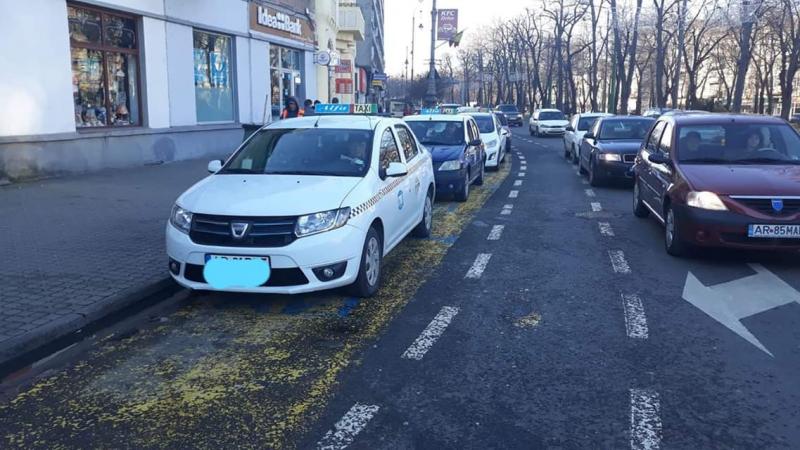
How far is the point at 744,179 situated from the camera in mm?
7512

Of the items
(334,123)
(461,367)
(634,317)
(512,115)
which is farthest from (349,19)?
(461,367)

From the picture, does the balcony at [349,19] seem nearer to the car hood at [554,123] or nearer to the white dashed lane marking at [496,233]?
the car hood at [554,123]

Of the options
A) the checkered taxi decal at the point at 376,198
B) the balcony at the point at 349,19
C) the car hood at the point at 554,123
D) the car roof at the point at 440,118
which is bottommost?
the checkered taxi decal at the point at 376,198

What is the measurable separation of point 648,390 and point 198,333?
3.43 meters

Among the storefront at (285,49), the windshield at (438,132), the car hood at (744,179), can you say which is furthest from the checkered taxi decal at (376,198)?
the storefront at (285,49)

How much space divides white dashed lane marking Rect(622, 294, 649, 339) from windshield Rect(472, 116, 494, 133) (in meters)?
12.6

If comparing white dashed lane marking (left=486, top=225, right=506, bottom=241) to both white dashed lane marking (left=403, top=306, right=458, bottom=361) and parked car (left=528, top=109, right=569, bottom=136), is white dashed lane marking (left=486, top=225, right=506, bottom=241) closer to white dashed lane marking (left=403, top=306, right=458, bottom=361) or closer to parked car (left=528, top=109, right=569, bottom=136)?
white dashed lane marking (left=403, top=306, right=458, bottom=361)

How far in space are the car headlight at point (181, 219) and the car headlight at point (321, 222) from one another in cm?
101

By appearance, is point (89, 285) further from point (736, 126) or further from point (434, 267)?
point (736, 126)

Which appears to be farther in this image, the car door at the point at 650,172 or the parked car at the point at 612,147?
the parked car at the point at 612,147

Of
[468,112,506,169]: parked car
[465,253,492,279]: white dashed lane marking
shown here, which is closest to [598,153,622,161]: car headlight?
[468,112,506,169]: parked car

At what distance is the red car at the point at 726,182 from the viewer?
23.3ft

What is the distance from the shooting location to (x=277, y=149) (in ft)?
24.1

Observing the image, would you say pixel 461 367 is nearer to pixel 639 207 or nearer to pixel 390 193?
pixel 390 193
